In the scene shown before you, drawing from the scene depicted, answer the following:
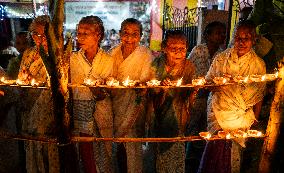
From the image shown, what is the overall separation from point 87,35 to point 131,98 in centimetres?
106

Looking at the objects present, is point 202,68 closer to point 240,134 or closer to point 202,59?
point 202,59

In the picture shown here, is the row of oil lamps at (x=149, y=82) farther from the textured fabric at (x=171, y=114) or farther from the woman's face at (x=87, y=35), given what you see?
the woman's face at (x=87, y=35)

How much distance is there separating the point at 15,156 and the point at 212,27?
3.95 m

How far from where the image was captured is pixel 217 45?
5793 millimetres

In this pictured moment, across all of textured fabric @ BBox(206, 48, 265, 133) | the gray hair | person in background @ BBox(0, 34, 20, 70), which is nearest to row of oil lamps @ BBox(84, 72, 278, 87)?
textured fabric @ BBox(206, 48, 265, 133)

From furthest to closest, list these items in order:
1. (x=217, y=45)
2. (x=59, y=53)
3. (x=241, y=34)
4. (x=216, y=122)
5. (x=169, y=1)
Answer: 1. (x=169, y=1)
2. (x=217, y=45)
3. (x=216, y=122)
4. (x=241, y=34)
5. (x=59, y=53)

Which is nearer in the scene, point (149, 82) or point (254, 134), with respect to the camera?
point (149, 82)

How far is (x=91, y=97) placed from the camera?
427cm

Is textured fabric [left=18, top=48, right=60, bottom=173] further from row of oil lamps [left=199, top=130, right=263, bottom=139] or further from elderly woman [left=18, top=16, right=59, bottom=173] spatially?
row of oil lamps [left=199, top=130, right=263, bottom=139]

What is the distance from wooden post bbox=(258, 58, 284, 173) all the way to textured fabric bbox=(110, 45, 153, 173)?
67.6 inches

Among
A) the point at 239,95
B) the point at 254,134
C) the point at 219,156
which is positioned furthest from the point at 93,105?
the point at 254,134

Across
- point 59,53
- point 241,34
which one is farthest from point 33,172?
point 241,34

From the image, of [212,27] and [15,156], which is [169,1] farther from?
[15,156]

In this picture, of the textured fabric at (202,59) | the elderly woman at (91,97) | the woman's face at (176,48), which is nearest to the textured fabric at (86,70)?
the elderly woman at (91,97)
